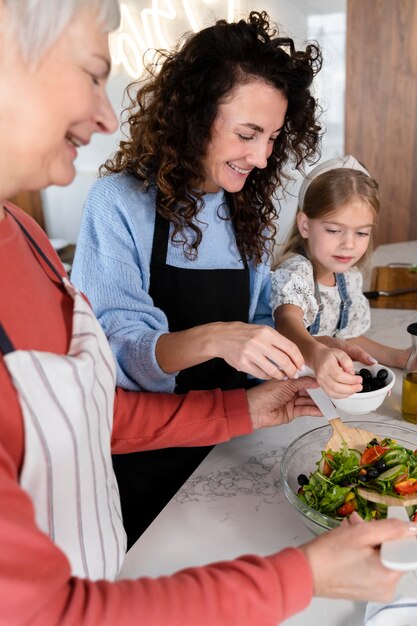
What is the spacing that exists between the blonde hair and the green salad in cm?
78

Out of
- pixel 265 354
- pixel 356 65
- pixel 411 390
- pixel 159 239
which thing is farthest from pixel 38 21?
pixel 356 65

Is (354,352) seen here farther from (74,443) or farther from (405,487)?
(74,443)

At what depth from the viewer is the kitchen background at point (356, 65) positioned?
130 inches

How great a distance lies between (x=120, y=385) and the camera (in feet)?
3.99

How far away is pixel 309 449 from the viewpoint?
1.06 meters

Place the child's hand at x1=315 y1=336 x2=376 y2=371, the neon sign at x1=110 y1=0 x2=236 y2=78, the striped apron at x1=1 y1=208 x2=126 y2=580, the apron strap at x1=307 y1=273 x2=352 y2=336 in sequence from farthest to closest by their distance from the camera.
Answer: the neon sign at x1=110 y1=0 x2=236 y2=78 → the apron strap at x1=307 y1=273 x2=352 y2=336 → the child's hand at x1=315 y1=336 x2=376 y2=371 → the striped apron at x1=1 y1=208 x2=126 y2=580

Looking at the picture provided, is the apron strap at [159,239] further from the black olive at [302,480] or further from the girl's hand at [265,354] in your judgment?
the black olive at [302,480]

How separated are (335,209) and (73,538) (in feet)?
3.80

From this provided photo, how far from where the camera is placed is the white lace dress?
1512mm

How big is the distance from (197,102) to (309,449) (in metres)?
0.75

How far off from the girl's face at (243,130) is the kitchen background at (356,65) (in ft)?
6.62

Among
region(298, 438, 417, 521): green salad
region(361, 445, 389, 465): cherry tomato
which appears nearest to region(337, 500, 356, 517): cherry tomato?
region(298, 438, 417, 521): green salad

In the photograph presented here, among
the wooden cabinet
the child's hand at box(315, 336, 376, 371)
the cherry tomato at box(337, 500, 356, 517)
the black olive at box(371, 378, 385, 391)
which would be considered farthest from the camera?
the wooden cabinet

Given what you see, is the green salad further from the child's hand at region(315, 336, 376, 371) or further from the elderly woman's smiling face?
the elderly woman's smiling face
